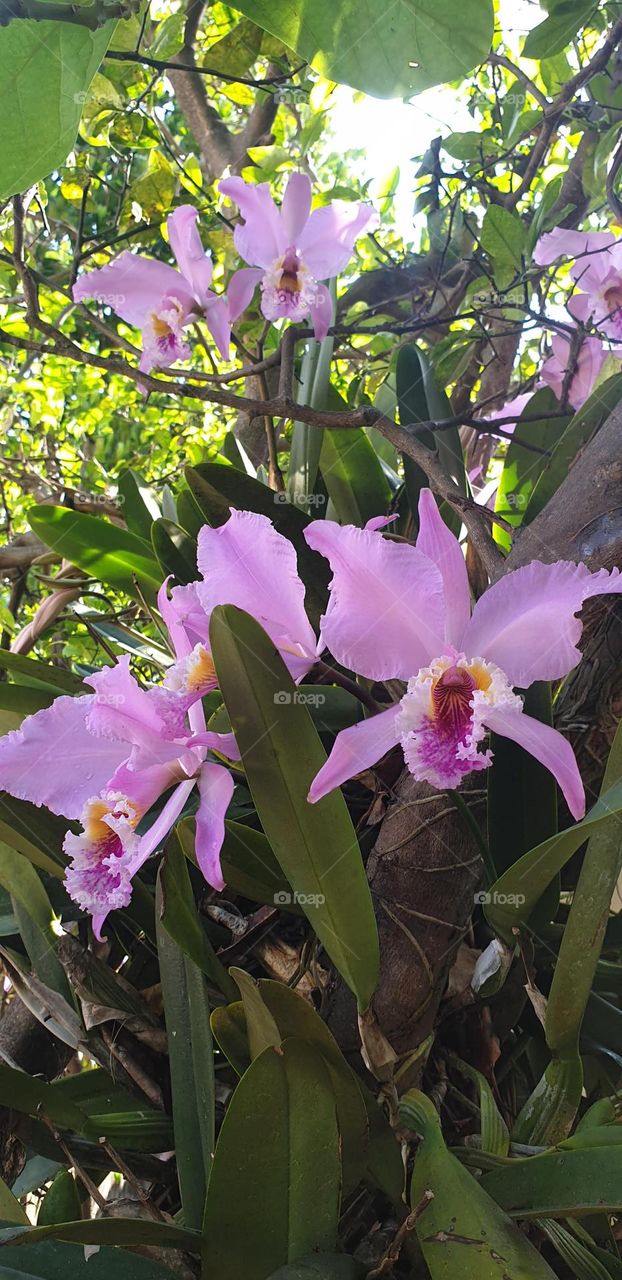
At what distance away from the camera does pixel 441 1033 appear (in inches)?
27.5

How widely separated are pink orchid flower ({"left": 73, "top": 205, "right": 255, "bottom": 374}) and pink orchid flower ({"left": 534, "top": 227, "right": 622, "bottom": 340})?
13.3 inches

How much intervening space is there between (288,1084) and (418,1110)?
0.39ft

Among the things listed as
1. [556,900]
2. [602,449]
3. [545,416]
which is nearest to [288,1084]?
[556,900]

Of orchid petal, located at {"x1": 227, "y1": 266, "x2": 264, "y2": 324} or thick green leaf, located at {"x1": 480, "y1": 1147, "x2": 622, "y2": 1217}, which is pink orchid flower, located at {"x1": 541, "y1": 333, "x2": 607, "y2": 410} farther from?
thick green leaf, located at {"x1": 480, "y1": 1147, "x2": 622, "y2": 1217}

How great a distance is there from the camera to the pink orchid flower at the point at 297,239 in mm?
982

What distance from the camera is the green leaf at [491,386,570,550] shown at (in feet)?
3.25

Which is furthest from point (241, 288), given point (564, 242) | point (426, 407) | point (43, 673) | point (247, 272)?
point (43, 673)

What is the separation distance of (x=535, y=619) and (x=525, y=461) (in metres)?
0.50

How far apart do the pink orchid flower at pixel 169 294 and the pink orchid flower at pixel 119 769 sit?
1.76ft

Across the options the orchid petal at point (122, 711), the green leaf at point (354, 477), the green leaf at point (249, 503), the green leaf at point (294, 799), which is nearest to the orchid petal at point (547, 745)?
the green leaf at point (294, 799)

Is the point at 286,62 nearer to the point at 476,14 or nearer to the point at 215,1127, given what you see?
the point at 476,14

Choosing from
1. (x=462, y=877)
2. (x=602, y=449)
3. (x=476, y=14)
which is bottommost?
(x=462, y=877)

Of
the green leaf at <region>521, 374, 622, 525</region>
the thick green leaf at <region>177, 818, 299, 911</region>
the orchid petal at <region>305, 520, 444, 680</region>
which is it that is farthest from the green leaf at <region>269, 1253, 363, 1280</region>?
the green leaf at <region>521, 374, 622, 525</region>

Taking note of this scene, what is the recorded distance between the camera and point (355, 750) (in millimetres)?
542
